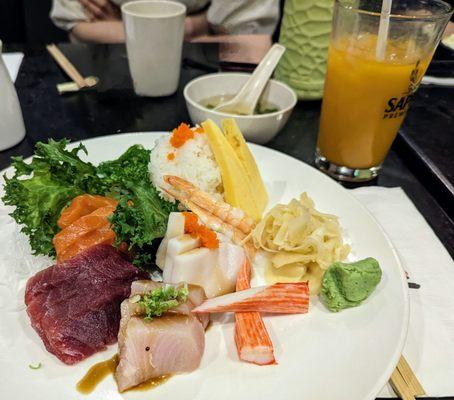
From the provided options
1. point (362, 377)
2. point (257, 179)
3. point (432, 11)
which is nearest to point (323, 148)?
point (257, 179)

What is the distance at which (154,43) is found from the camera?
249 cm

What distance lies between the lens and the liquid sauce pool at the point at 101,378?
114 cm

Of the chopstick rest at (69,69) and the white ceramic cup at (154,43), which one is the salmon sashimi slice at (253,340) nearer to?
the white ceramic cup at (154,43)

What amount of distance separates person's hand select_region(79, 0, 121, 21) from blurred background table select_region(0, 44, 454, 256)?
82cm

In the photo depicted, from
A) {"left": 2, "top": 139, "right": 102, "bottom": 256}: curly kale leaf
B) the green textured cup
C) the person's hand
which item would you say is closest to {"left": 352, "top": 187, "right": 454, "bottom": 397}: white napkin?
the green textured cup

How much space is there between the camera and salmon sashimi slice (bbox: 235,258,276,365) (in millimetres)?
1211

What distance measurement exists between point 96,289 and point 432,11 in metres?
1.80

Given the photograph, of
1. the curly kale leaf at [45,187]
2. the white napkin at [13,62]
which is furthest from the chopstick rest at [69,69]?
the curly kale leaf at [45,187]

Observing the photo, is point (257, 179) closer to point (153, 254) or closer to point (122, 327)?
point (153, 254)

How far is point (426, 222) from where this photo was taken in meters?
1.82

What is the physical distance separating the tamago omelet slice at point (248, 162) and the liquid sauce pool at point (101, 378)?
81 centimetres

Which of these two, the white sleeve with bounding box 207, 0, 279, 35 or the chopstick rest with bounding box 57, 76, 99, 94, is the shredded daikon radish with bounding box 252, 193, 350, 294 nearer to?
the chopstick rest with bounding box 57, 76, 99, 94

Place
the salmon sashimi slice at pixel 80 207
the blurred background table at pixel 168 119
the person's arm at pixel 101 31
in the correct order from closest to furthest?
the salmon sashimi slice at pixel 80 207, the blurred background table at pixel 168 119, the person's arm at pixel 101 31

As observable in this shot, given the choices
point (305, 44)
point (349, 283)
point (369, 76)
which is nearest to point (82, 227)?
point (349, 283)
